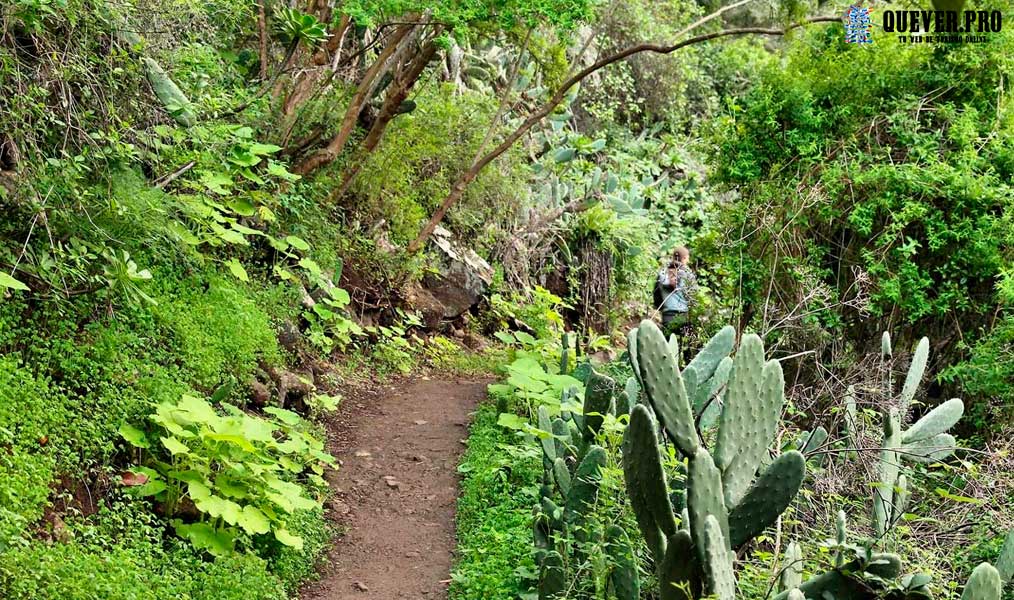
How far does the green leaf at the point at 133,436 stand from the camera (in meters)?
5.19

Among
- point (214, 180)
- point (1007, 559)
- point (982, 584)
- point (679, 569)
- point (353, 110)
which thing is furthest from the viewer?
point (353, 110)

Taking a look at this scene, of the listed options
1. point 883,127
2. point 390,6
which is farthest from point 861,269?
point 390,6

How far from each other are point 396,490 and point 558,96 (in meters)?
4.46

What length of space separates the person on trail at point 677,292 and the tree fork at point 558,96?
7.92 feet

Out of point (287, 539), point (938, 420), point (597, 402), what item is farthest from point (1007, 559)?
point (287, 539)

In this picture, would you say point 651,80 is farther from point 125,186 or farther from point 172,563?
point 172,563

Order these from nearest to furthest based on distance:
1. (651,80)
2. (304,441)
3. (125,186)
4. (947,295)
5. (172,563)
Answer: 1. (172,563)
2. (125,186)
3. (304,441)
4. (947,295)
5. (651,80)

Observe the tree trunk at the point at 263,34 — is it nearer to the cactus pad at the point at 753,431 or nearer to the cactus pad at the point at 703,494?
the cactus pad at the point at 753,431

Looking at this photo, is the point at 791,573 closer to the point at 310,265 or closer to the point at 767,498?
the point at 767,498

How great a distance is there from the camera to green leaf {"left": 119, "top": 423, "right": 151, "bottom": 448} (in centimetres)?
519

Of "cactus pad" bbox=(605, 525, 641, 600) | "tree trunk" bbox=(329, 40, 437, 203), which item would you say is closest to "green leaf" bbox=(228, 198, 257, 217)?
"tree trunk" bbox=(329, 40, 437, 203)

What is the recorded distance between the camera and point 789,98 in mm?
8359

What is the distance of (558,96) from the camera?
9.45 meters

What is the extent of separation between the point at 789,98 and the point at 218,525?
239 inches
